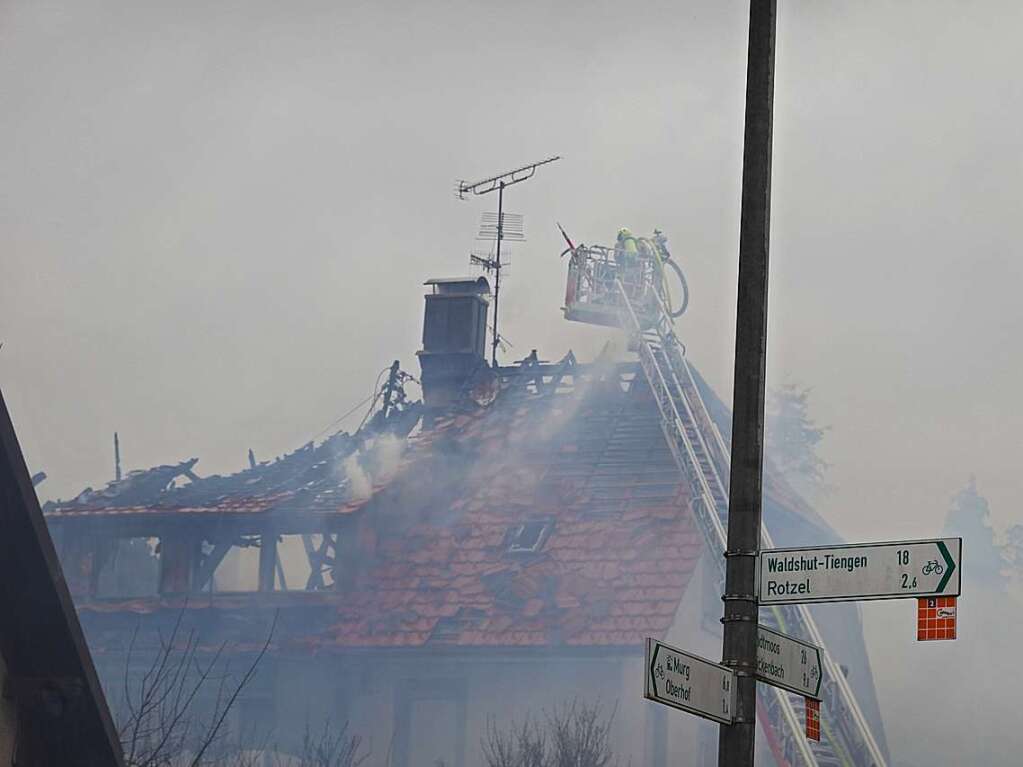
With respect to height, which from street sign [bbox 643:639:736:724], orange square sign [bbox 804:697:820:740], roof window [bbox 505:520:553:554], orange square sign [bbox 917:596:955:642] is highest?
roof window [bbox 505:520:553:554]

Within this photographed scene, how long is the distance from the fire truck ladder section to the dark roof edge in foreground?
1931 centimetres

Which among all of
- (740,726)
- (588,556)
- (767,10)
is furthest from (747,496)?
(588,556)

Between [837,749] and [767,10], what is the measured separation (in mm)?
25800

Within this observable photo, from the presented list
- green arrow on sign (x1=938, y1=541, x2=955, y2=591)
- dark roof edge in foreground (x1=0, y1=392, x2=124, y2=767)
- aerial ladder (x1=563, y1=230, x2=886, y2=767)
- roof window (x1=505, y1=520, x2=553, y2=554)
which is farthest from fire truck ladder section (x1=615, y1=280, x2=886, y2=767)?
green arrow on sign (x1=938, y1=541, x2=955, y2=591)

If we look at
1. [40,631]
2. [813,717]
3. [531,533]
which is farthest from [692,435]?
[813,717]

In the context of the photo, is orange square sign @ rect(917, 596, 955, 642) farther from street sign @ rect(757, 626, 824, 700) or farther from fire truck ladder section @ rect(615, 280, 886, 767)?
fire truck ladder section @ rect(615, 280, 886, 767)

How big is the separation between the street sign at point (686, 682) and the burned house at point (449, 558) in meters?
24.7

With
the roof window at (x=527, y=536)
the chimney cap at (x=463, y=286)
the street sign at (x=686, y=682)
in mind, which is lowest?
the street sign at (x=686, y=682)

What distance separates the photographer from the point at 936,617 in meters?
5.31

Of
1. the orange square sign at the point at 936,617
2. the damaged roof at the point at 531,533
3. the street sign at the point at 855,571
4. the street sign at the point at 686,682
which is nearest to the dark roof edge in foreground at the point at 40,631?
the street sign at the point at 686,682

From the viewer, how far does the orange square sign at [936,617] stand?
5.25 metres

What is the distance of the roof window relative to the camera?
114ft

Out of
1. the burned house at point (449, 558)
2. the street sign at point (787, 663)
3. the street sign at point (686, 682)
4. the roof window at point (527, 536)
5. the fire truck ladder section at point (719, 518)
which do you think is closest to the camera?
the street sign at point (686, 682)

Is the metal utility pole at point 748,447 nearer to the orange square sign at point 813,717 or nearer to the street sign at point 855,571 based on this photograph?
the street sign at point 855,571
